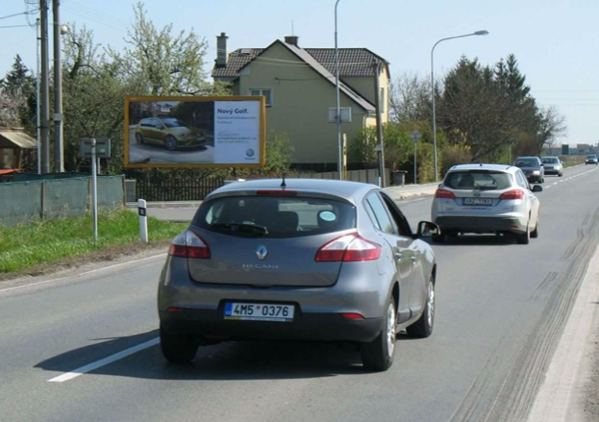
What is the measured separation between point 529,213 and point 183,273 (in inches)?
540

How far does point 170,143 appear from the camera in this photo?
3641 cm

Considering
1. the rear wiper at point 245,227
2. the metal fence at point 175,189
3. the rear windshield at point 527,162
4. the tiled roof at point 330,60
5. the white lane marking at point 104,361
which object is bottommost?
the white lane marking at point 104,361

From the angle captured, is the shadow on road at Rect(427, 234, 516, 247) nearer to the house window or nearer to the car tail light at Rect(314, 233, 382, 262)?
the car tail light at Rect(314, 233, 382, 262)

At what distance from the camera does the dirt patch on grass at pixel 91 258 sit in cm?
1548

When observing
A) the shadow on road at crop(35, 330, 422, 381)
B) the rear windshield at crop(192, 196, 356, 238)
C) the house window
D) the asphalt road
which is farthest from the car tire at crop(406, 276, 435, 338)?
the house window

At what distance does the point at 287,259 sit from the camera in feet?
24.2

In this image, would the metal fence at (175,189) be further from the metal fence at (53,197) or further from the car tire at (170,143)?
the metal fence at (53,197)

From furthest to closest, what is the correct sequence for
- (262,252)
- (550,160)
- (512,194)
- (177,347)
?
1. (550,160)
2. (512,194)
3. (177,347)
4. (262,252)

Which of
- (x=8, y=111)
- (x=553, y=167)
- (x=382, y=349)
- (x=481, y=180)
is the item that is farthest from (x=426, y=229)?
(x=553, y=167)

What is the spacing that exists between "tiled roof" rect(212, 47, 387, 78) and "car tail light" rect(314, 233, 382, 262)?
59588mm

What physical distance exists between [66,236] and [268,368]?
14656 mm

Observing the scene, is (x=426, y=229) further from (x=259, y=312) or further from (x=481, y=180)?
(x=481, y=180)

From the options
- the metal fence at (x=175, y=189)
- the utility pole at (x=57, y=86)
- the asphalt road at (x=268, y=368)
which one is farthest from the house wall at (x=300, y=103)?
the asphalt road at (x=268, y=368)

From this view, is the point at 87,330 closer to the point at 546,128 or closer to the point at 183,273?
the point at 183,273
